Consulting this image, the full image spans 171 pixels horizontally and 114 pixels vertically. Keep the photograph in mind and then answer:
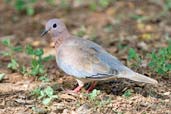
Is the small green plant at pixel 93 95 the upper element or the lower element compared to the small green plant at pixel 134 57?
lower

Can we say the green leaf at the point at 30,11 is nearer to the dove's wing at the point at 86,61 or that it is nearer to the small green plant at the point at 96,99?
the dove's wing at the point at 86,61


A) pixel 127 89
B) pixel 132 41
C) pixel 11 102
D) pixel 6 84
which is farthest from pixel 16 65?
pixel 132 41

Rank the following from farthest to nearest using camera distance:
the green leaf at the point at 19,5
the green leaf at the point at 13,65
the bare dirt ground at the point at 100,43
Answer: the green leaf at the point at 19,5 < the green leaf at the point at 13,65 < the bare dirt ground at the point at 100,43

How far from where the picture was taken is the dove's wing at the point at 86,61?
5.29 m

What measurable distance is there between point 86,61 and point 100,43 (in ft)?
7.58

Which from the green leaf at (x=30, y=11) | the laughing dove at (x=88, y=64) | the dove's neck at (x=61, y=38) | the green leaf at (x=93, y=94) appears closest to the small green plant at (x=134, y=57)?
the laughing dove at (x=88, y=64)

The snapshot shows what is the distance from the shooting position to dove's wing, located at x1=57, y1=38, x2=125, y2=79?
17.3 ft

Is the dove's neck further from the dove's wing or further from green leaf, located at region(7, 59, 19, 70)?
green leaf, located at region(7, 59, 19, 70)

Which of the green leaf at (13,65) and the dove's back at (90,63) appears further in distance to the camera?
the green leaf at (13,65)

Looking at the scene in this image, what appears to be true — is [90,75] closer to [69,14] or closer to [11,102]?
[11,102]

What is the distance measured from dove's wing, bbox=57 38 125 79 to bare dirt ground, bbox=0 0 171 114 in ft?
0.85

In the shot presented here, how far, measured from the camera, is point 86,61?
5.41 metres

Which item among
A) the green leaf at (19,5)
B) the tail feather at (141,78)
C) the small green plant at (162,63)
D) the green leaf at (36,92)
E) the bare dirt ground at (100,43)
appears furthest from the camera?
the green leaf at (19,5)

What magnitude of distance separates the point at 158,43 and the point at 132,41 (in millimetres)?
357
